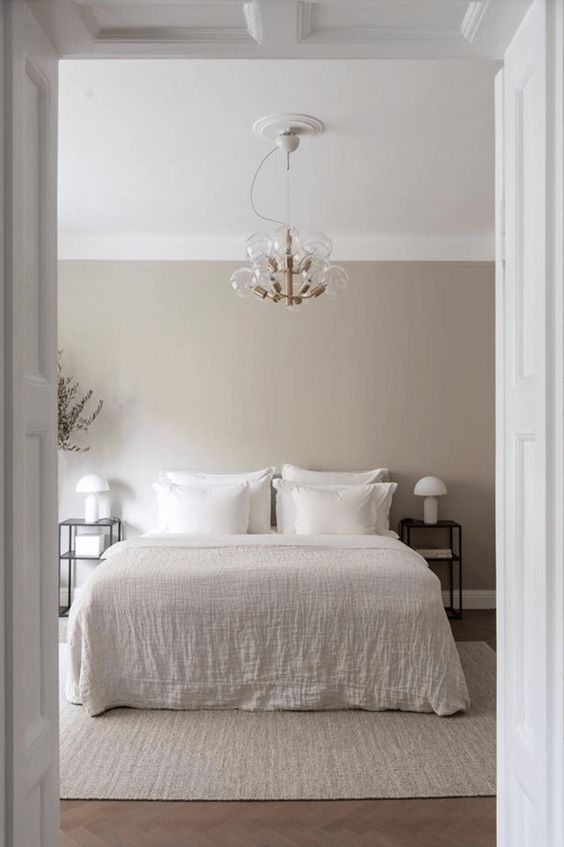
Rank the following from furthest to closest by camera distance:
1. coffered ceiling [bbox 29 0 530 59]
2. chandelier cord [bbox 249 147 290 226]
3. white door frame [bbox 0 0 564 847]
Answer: chandelier cord [bbox 249 147 290 226] < coffered ceiling [bbox 29 0 530 59] < white door frame [bbox 0 0 564 847]

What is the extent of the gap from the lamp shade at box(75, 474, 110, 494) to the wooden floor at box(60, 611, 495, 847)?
297 centimetres

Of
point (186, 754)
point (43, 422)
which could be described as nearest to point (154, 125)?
point (43, 422)

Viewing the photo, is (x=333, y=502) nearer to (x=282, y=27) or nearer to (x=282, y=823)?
(x=282, y=823)

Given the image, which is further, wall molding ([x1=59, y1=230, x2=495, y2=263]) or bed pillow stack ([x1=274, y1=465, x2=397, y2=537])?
wall molding ([x1=59, y1=230, x2=495, y2=263])

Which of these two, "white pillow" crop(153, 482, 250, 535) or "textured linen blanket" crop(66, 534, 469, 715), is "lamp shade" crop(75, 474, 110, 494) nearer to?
"white pillow" crop(153, 482, 250, 535)

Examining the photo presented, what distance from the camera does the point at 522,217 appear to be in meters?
1.48

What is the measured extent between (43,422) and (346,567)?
260 centimetres

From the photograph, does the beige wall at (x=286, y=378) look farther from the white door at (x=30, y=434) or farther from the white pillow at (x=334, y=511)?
the white door at (x=30, y=434)

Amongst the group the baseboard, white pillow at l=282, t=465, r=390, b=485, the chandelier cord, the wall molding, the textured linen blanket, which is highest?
the chandelier cord

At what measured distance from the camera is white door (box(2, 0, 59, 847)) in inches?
52.2

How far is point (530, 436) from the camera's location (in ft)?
4.60

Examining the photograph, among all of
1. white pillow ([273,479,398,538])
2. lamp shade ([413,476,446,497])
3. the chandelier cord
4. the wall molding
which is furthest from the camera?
the wall molding

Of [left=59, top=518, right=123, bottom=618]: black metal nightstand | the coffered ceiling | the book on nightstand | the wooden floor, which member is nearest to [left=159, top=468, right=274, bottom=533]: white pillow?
[left=59, top=518, right=123, bottom=618]: black metal nightstand

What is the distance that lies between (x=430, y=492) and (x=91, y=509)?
2.52 metres
